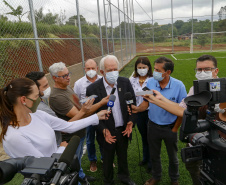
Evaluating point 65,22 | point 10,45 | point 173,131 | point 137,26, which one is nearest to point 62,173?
point 173,131

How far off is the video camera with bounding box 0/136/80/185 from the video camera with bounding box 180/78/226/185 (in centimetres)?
79

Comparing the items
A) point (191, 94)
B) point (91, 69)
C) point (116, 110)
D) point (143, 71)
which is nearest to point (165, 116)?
point (191, 94)

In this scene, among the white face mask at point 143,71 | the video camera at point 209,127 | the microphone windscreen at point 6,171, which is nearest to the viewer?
the microphone windscreen at point 6,171

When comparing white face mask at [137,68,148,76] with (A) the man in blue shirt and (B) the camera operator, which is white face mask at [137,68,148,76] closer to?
(A) the man in blue shirt

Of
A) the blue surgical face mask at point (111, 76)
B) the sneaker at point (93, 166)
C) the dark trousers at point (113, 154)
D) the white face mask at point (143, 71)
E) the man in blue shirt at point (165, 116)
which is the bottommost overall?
the sneaker at point (93, 166)

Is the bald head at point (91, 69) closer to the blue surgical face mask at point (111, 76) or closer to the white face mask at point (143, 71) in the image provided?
the white face mask at point (143, 71)

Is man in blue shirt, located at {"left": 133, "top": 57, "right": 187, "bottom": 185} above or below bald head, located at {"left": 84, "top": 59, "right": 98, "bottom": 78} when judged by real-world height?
below

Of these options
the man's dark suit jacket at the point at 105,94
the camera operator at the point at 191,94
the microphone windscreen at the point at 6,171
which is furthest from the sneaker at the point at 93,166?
the microphone windscreen at the point at 6,171

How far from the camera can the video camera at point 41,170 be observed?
87 cm

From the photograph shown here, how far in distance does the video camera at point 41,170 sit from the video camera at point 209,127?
0.79 meters

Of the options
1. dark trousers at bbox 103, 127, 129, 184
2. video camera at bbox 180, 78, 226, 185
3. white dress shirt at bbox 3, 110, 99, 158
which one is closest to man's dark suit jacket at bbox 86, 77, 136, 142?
dark trousers at bbox 103, 127, 129, 184

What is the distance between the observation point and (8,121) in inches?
58.9

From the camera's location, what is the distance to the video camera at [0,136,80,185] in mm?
868

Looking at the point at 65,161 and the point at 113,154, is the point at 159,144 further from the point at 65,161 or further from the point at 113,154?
the point at 65,161
